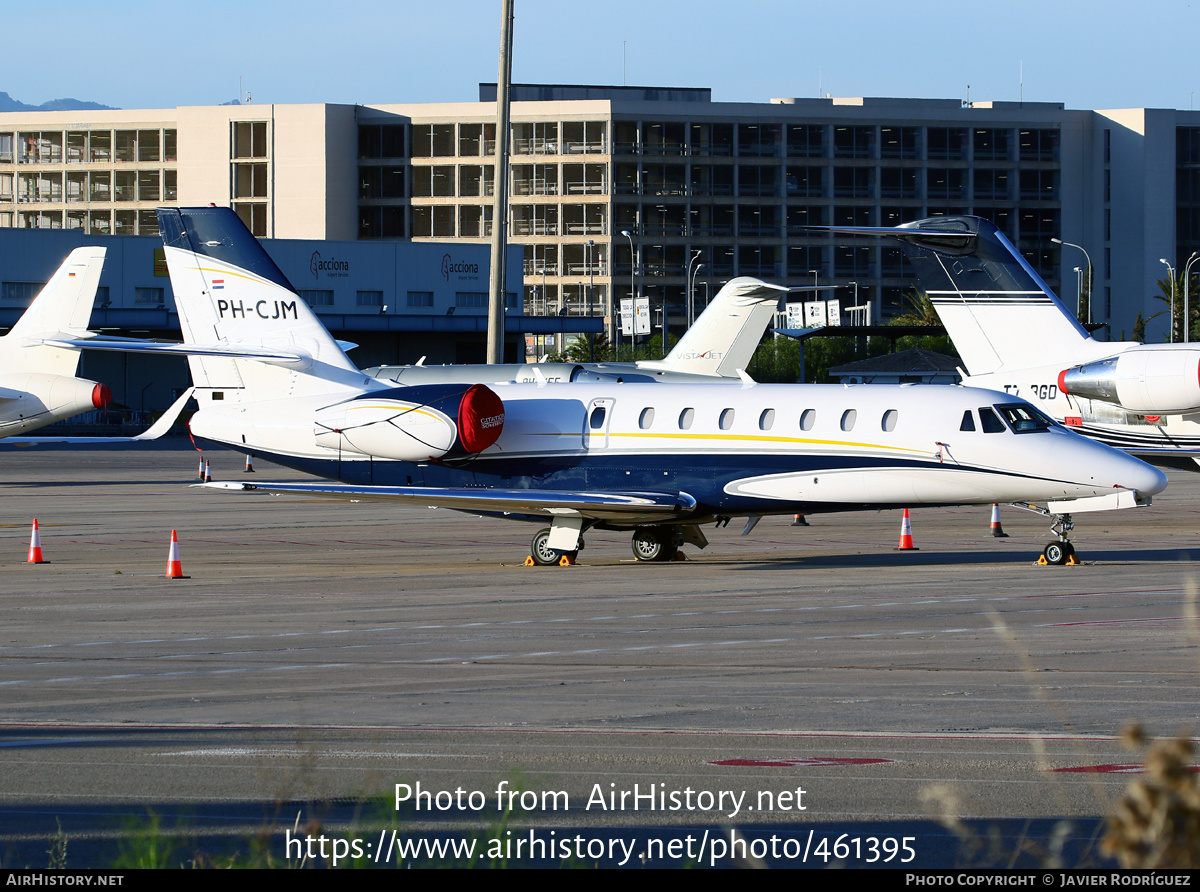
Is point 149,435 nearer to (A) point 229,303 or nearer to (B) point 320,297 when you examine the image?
(A) point 229,303

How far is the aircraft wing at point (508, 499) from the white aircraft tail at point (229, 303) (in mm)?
3757

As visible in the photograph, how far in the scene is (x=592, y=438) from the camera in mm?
24484

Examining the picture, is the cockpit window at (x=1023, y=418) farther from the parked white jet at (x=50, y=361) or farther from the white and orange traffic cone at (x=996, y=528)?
the parked white jet at (x=50, y=361)

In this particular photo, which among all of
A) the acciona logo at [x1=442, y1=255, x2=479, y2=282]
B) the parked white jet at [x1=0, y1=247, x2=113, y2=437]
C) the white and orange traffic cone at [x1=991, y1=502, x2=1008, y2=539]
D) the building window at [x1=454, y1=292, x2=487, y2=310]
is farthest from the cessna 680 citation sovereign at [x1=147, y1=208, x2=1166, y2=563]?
the building window at [x1=454, y1=292, x2=487, y2=310]

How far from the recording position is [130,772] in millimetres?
9438

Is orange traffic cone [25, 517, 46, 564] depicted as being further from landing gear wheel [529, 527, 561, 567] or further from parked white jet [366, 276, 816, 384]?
parked white jet [366, 276, 816, 384]

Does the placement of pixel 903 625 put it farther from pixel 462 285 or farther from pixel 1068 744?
pixel 462 285

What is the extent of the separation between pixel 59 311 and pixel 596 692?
119ft

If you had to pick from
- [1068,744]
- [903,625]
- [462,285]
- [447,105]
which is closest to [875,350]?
[462,285]

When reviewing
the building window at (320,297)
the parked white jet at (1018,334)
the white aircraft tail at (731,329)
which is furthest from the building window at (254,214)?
the parked white jet at (1018,334)

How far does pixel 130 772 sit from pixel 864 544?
20.4m

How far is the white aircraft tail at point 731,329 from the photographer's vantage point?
42.4m

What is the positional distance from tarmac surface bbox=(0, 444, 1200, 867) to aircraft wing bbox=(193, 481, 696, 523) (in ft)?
3.45

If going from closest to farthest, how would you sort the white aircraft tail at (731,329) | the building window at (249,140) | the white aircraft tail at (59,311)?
the white aircraft tail at (731,329)
the white aircraft tail at (59,311)
the building window at (249,140)
